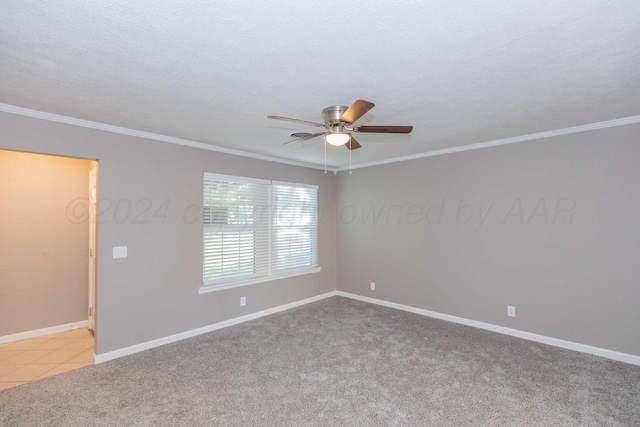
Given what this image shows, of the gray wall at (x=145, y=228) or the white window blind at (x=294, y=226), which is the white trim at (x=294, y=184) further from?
the gray wall at (x=145, y=228)

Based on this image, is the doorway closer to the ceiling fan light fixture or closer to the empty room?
the empty room

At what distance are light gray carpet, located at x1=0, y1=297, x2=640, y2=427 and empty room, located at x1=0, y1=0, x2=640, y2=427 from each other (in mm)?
24

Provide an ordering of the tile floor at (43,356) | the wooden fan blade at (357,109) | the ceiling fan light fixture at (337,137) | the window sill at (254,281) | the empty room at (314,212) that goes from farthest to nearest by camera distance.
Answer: the window sill at (254,281)
the tile floor at (43,356)
the ceiling fan light fixture at (337,137)
the wooden fan blade at (357,109)
the empty room at (314,212)

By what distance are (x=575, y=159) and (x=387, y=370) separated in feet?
10.1

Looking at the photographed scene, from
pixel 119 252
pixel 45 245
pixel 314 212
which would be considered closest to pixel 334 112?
pixel 119 252

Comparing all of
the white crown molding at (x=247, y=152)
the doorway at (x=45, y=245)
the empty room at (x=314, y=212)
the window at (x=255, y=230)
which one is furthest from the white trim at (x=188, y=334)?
the white crown molding at (x=247, y=152)

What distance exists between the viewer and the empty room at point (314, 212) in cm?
173

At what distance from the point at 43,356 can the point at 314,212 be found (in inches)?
157

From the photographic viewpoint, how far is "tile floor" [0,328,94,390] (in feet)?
9.54

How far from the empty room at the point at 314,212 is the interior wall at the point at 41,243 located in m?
0.03

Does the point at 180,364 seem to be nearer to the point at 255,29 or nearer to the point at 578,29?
the point at 255,29

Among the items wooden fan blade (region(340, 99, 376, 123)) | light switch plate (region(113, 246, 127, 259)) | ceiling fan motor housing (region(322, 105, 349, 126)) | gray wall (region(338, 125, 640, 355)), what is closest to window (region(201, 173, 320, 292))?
light switch plate (region(113, 246, 127, 259))

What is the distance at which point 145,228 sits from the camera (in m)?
3.50

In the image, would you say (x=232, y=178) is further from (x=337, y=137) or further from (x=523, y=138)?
(x=523, y=138)
